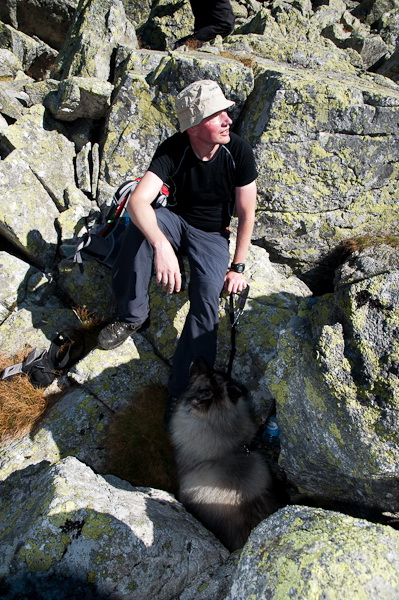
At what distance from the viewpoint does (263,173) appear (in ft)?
19.8

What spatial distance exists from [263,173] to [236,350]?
10.4 ft

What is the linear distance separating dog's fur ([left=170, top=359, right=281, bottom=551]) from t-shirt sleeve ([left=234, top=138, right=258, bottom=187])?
8.45 ft

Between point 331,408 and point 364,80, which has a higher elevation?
point 364,80

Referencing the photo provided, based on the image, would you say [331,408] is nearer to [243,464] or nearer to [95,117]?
[243,464]

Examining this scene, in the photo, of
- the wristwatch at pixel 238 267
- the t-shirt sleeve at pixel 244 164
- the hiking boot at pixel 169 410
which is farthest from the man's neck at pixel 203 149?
the hiking boot at pixel 169 410

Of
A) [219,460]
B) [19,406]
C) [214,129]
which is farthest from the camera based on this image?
[19,406]

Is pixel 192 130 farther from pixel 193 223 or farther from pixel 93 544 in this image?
pixel 93 544

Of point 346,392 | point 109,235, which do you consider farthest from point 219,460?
point 109,235

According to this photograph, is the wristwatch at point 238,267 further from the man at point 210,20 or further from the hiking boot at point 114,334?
the man at point 210,20

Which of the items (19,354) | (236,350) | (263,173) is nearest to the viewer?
(236,350)

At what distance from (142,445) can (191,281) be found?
237 centimetres

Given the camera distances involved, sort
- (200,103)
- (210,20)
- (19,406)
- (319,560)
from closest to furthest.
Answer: (319,560)
(200,103)
(19,406)
(210,20)

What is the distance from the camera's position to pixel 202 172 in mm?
4766

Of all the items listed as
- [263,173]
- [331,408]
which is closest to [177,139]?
[263,173]
